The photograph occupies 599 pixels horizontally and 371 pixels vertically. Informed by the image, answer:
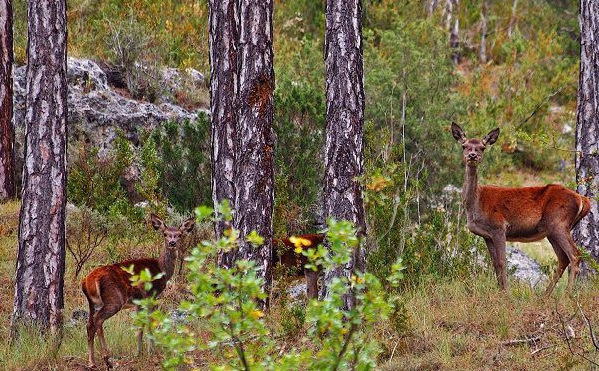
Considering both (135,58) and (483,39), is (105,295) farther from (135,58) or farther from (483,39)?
(483,39)

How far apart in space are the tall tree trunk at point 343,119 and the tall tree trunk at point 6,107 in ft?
30.0

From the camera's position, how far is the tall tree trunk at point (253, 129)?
11625 millimetres

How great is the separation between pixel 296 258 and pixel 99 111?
7.29m

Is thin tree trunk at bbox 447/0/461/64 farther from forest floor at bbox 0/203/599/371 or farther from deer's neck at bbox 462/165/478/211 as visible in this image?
forest floor at bbox 0/203/599/371

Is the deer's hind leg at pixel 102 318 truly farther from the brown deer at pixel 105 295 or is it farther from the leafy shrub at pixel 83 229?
the leafy shrub at pixel 83 229

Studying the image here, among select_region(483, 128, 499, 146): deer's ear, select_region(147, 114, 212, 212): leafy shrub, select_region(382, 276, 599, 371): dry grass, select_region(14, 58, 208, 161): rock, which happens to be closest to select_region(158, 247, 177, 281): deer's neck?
select_region(382, 276, 599, 371): dry grass

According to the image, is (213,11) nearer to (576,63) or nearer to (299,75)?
(299,75)

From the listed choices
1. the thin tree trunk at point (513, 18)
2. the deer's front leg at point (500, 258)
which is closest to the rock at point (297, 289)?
the deer's front leg at point (500, 258)

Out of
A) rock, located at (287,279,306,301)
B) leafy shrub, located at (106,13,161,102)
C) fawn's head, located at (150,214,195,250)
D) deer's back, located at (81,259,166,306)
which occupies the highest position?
leafy shrub, located at (106,13,161,102)

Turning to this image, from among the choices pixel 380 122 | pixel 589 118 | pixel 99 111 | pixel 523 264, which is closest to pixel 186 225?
pixel 589 118

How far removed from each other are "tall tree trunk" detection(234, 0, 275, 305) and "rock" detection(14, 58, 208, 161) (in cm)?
667

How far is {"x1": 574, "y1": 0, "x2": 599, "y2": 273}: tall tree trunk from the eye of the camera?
42.1 ft

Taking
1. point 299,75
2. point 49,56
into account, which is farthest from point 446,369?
point 299,75

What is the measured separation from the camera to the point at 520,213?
40.5 feet
